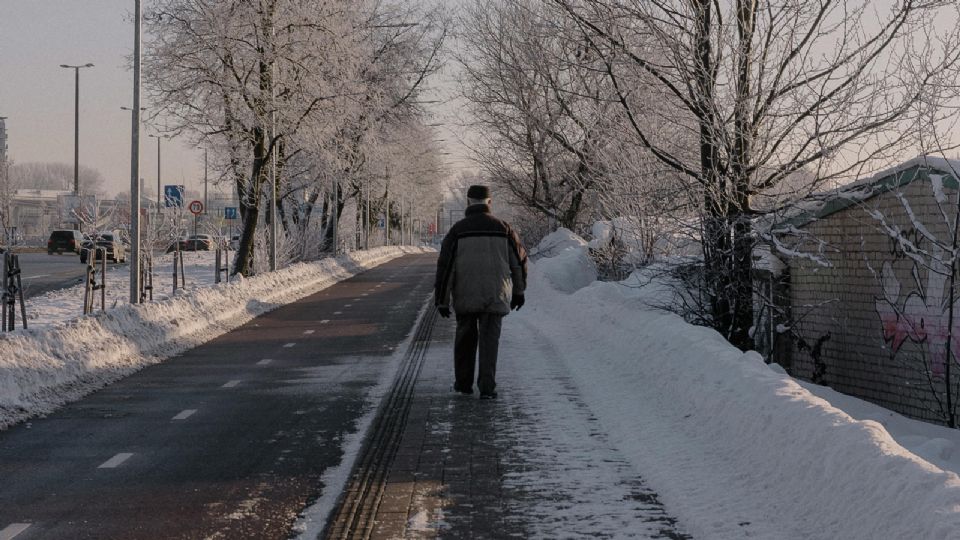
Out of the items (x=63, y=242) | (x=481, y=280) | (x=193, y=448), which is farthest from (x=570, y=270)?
(x=63, y=242)

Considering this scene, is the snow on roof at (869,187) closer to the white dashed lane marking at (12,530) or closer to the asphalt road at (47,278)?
the white dashed lane marking at (12,530)

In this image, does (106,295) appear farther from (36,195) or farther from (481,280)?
(36,195)

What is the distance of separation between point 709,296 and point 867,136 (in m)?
3.26

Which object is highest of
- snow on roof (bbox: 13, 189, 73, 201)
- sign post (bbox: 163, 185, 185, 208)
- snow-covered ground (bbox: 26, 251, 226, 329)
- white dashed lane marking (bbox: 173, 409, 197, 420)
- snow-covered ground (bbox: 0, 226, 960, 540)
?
snow on roof (bbox: 13, 189, 73, 201)

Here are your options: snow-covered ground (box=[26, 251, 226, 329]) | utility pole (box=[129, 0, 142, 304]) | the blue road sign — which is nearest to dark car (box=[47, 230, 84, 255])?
snow-covered ground (box=[26, 251, 226, 329])

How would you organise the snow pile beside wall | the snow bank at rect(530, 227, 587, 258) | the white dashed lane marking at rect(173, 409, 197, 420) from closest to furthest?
the white dashed lane marking at rect(173, 409, 197, 420) → the snow pile beside wall → the snow bank at rect(530, 227, 587, 258)

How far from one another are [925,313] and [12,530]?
10.1 m

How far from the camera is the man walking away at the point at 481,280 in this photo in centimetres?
1102

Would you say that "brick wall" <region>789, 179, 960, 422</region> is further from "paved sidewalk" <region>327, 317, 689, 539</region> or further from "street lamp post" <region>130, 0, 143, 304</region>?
"street lamp post" <region>130, 0, 143, 304</region>

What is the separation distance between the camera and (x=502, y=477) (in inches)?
298

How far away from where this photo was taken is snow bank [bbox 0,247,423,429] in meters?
11.0

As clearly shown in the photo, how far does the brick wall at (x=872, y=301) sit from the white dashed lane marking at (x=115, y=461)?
8.43 m

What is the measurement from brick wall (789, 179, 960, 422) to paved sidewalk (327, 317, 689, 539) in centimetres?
440

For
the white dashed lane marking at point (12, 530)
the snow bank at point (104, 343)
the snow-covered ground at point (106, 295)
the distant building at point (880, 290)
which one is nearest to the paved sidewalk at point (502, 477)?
the white dashed lane marking at point (12, 530)
